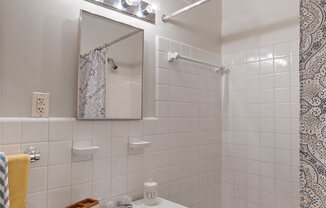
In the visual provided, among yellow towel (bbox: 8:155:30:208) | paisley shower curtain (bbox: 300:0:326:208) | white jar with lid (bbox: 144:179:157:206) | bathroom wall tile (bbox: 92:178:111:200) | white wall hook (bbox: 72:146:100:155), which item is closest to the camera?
paisley shower curtain (bbox: 300:0:326:208)

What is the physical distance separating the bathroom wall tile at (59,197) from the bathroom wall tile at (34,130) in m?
0.27

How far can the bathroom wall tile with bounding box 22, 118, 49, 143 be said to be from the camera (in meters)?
1.08

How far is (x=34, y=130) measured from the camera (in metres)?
1.11

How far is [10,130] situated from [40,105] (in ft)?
0.54

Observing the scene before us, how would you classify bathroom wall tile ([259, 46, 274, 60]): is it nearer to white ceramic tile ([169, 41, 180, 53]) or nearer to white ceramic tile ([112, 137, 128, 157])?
white ceramic tile ([169, 41, 180, 53])

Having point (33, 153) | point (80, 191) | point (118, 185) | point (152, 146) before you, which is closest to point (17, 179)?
point (33, 153)

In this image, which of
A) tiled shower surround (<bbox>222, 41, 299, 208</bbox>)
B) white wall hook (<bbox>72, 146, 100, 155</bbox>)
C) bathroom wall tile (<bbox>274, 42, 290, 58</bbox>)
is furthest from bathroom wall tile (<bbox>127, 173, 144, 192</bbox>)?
bathroom wall tile (<bbox>274, 42, 290, 58</bbox>)

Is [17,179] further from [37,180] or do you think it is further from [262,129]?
[262,129]

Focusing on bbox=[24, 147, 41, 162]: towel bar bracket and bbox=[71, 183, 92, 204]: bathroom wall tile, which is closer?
Answer: bbox=[24, 147, 41, 162]: towel bar bracket

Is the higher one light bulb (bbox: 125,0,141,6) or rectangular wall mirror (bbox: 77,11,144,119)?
light bulb (bbox: 125,0,141,6)

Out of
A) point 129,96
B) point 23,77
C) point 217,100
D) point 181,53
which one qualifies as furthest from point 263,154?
point 23,77

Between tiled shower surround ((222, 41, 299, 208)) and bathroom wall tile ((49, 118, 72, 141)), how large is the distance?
147 centimetres

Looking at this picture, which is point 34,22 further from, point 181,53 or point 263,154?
point 263,154

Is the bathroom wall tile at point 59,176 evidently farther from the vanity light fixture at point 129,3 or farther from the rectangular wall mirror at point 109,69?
the vanity light fixture at point 129,3
